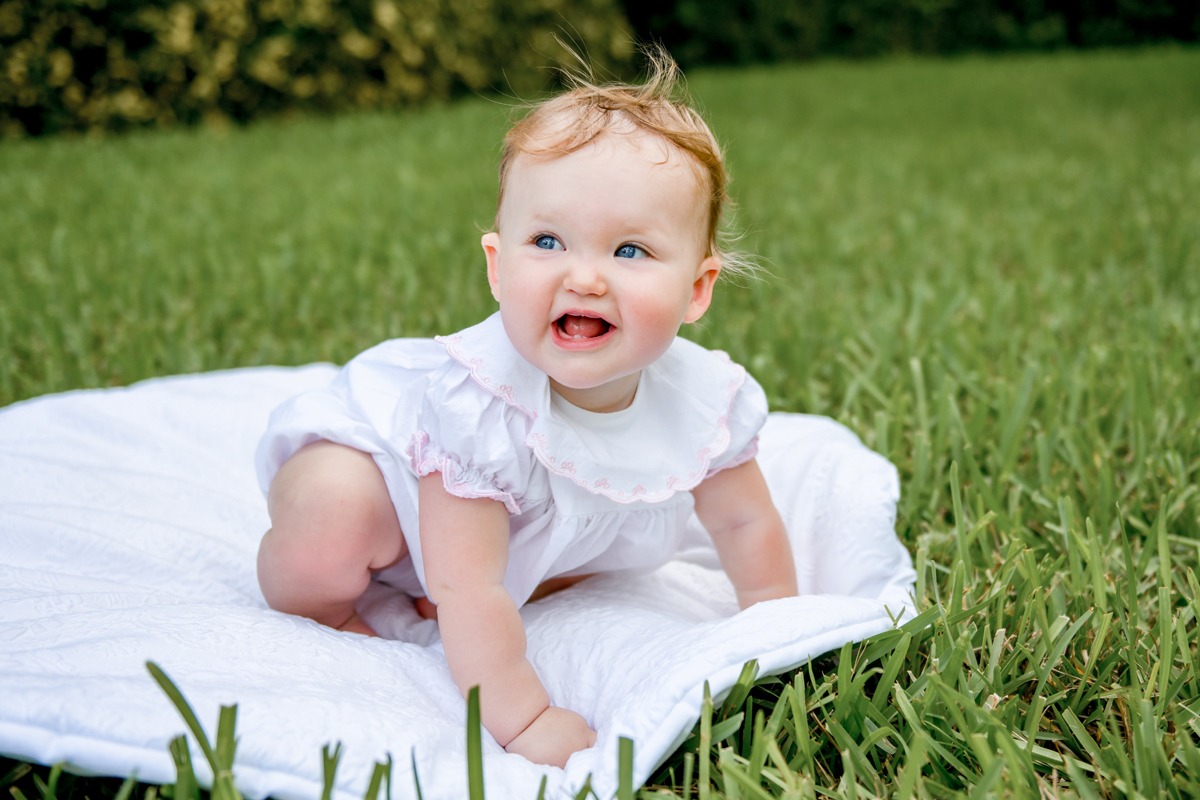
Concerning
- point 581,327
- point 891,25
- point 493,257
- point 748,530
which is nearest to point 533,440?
point 581,327

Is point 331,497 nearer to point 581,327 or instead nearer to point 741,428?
point 581,327

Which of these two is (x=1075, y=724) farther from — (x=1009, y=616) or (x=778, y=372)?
(x=778, y=372)

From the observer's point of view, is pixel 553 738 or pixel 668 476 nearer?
pixel 553 738

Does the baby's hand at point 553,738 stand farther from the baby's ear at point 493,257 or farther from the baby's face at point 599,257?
the baby's ear at point 493,257

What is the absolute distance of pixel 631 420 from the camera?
1422 millimetres

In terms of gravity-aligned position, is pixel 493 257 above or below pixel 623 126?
below

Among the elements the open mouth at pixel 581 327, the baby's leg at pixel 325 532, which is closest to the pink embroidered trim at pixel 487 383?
the open mouth at pixel 581 327

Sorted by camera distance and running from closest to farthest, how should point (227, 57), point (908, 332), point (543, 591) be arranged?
point (543, 591)
point (908, 332)
point (227, 57)

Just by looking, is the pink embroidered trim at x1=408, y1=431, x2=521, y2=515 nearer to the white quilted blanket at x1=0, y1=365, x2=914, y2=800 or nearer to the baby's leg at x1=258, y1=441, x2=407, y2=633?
the baby's leg at x1=258, y1=441, x2=407, y2=633

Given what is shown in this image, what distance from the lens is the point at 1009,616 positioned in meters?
1.44

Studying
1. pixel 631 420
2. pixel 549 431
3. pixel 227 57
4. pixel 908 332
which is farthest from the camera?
pixel 227 57

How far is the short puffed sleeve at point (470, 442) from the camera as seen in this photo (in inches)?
50.7

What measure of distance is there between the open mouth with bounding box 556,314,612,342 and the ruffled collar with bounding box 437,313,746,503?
8 cm

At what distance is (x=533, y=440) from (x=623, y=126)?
1.23ft
